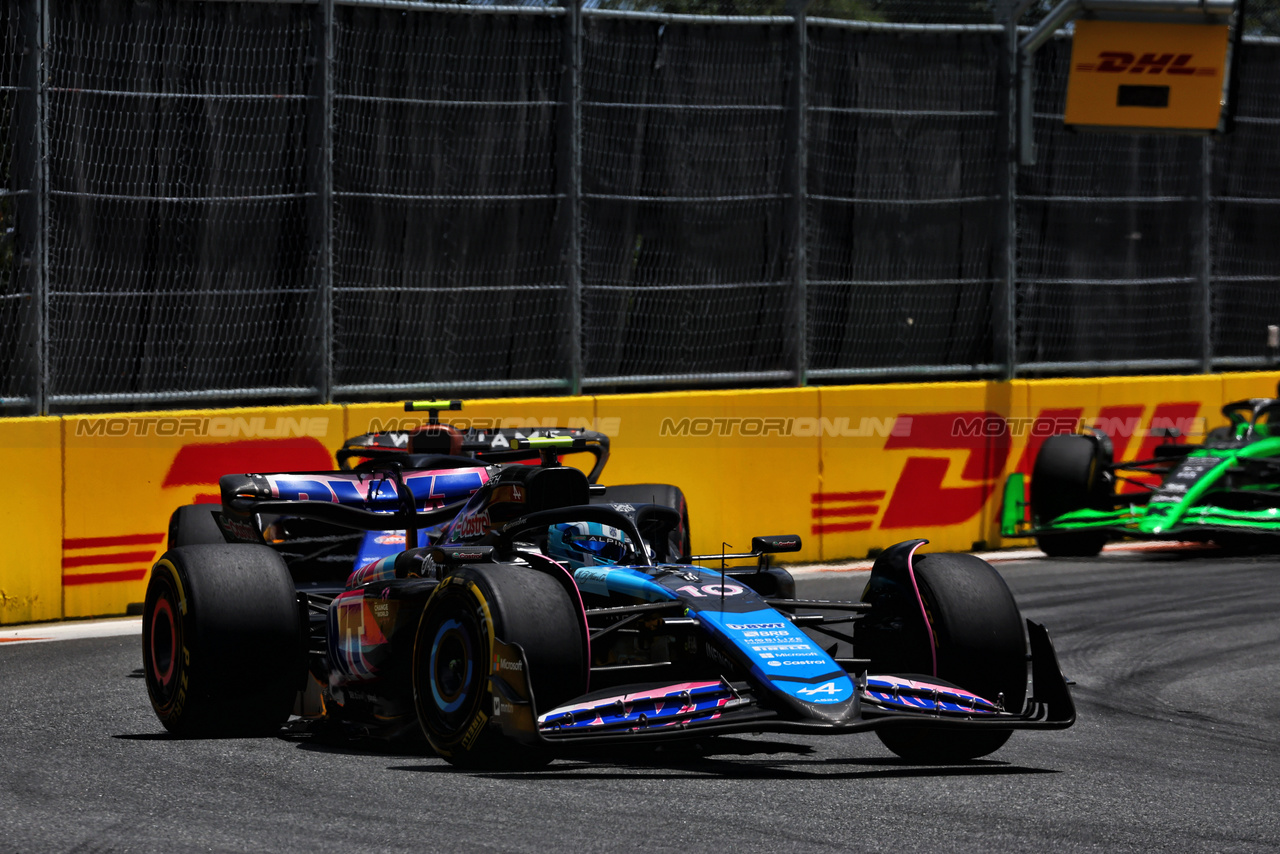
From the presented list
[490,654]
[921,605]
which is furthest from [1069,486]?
[490,654]

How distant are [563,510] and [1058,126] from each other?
32.6 ft

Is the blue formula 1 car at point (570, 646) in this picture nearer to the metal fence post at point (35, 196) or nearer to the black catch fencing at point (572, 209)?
the metal fence post at point (35, 196)

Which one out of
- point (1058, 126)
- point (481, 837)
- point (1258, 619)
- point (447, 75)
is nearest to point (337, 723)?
point (481, 837)

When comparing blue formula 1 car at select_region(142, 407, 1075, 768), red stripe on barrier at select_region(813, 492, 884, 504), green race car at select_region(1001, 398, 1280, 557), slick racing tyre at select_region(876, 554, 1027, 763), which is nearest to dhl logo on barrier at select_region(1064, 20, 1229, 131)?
green race car at select_region(1001, 398, 1280, 557)

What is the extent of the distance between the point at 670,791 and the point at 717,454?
7.86 metres

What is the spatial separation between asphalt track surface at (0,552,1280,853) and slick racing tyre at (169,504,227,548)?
1.10m

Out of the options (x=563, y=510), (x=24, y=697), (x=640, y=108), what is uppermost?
(x=640, y=108)

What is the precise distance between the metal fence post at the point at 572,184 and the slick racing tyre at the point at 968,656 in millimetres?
7201

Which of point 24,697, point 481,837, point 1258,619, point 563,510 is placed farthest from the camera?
point 1258,619

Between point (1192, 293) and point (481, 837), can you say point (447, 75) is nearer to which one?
point (1192, 293)

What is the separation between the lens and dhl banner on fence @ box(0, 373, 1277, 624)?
35.7ft

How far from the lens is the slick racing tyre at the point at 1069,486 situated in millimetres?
13422

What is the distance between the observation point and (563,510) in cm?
652
